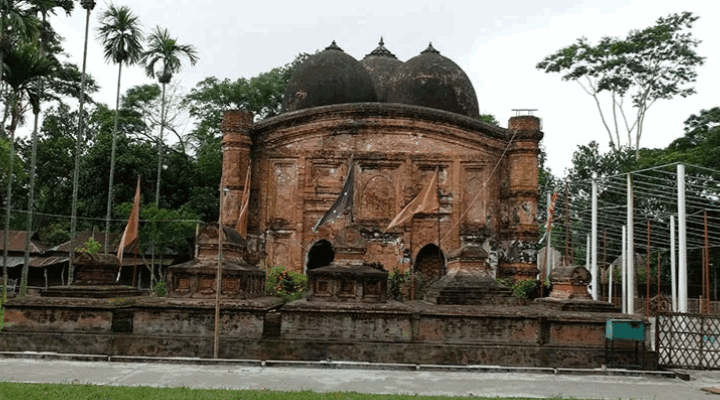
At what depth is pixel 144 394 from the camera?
638 cm

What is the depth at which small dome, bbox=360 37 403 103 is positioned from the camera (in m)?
20.9

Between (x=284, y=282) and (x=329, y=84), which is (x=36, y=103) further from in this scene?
(x=284, y=282)

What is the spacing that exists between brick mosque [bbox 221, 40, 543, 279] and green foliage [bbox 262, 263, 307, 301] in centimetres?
111

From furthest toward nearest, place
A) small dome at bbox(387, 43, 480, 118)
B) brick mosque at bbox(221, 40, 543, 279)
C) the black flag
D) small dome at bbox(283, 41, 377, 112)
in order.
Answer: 1. small dome at bbox(387, 43, 480, 118)
2. small dome at bbox(283, 41, 377, 112)
3. brick mosque at bbox(221, 40, 543, 279)
4. the black flag

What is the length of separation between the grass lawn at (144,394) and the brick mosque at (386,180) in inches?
417

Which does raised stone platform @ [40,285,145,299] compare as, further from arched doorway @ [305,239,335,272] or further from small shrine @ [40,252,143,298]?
arched doorway @ [305,239,335,272]

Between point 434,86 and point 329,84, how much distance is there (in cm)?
330

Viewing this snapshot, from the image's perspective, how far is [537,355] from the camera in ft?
30.0

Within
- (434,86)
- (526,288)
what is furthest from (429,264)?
(434,86)

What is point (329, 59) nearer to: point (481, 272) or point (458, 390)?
point (481, 272)

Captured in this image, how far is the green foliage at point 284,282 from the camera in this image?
1538cm

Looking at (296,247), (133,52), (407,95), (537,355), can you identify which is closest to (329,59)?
(407,95)

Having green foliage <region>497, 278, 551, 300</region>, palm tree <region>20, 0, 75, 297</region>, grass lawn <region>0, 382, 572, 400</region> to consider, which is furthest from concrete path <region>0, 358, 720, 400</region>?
palm tree <region>20, 0, 75, 297</region>

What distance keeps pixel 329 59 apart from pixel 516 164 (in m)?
6.84
